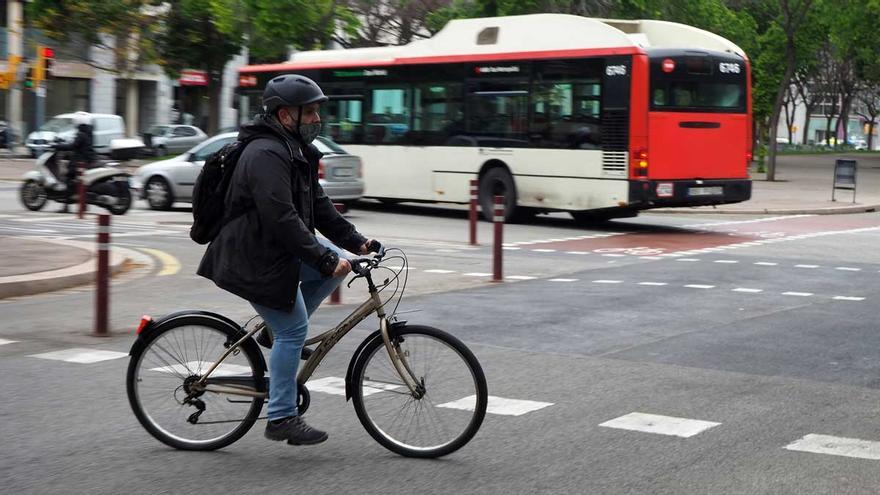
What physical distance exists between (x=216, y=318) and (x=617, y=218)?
754 inches

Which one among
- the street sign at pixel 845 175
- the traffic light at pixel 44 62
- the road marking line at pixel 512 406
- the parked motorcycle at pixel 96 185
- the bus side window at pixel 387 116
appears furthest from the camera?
the traffic light at pixel 44 62

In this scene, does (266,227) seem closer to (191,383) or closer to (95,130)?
(191,383)

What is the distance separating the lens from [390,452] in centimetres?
595

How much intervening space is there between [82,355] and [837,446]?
4947 millimetres

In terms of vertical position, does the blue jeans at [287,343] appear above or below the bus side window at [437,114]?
below

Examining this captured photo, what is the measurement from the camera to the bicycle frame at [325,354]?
19.0ft

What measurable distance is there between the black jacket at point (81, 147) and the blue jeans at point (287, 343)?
16.9 m

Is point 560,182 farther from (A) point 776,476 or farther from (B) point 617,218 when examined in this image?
(A) point 776,476

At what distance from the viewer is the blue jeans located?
571cm

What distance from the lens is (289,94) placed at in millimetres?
5621

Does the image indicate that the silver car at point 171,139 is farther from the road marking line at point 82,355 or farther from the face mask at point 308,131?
the face mask at point 308,131

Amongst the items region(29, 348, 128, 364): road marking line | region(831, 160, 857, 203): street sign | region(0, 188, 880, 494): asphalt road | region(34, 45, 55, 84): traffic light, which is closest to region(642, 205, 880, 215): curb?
region(831, 160, 857, 203): street sign

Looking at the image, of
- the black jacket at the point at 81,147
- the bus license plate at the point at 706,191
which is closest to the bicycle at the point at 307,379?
the bus license plate at the point at 706,191

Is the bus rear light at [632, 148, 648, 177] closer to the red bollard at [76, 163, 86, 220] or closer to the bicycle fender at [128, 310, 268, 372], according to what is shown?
the red bollard at [76, 163, 86, 220]
